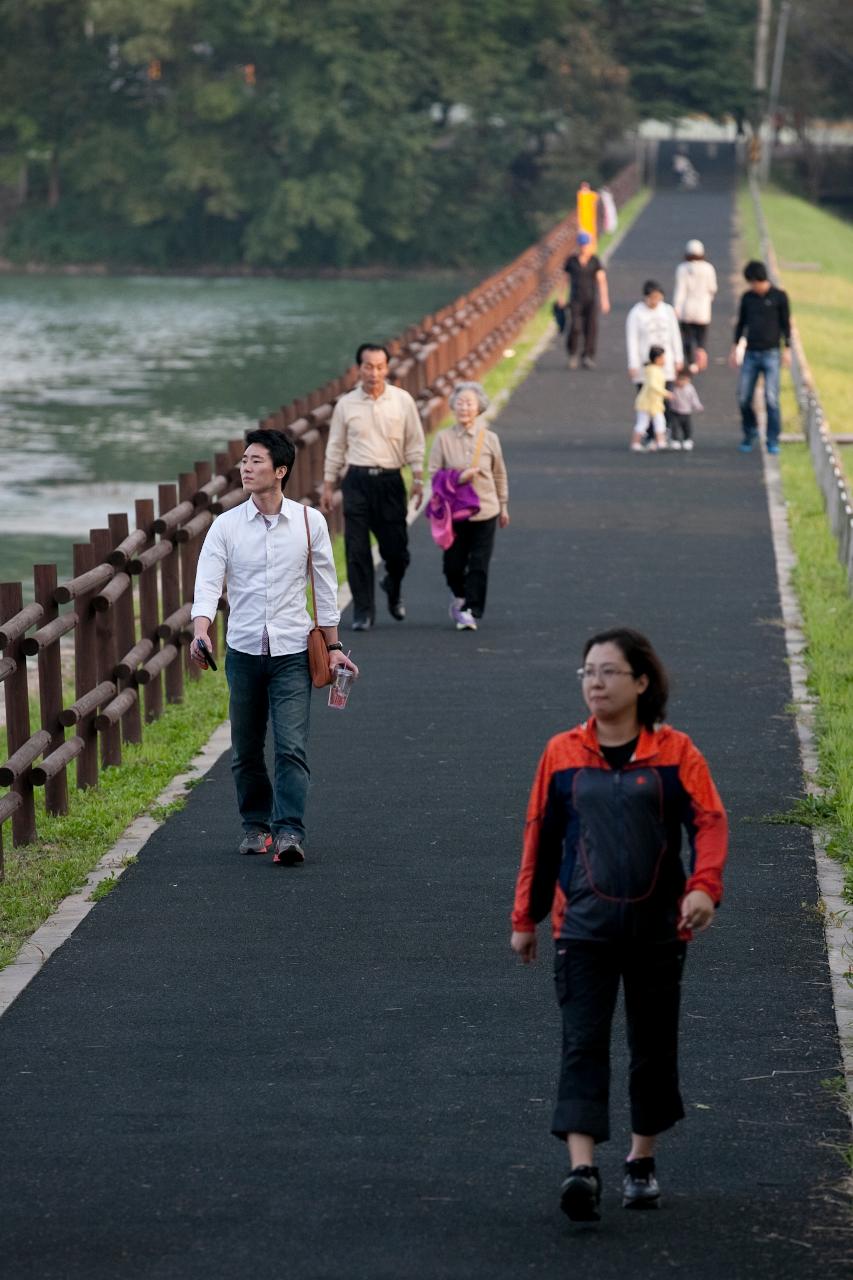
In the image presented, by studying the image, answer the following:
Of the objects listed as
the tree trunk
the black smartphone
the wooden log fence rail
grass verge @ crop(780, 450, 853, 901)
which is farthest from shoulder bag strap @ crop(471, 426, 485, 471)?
the tree trunk

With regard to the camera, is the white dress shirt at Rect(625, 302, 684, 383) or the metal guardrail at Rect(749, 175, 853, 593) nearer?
the metal guardrail at Rect(749, 175, 853, 593)

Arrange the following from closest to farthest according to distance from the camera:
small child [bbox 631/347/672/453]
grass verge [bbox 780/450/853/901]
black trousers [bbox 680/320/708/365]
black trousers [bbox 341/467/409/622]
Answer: grass verge [bbox 780/450/853/901]
black trousers [bbox 341/467/409/622]
small child [bbox 631/347/672/453]
black trousers [bbox 680/320/708/365]

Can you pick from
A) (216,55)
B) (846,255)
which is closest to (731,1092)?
(846,255)

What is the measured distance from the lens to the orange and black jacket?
5586 millimetres

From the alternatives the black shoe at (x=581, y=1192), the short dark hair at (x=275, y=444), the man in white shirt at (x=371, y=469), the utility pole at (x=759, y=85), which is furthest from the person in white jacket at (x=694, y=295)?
the utility pole at (x=759, y=85)

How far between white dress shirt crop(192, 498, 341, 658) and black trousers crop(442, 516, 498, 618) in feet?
16.2

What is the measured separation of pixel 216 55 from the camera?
3435 inches

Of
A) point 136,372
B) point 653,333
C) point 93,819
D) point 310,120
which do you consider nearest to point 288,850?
point 93,819

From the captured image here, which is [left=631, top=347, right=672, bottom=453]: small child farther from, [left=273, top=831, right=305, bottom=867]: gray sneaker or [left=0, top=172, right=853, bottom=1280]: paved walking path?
[left=273, top=831, right=305, bottom=867]: gray sneaker

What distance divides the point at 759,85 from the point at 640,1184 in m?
83.5

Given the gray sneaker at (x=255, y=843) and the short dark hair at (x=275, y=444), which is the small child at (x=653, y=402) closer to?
the gray sneaker at (x=255, y=843)

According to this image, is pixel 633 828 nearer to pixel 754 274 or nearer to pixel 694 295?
pixel 754 274

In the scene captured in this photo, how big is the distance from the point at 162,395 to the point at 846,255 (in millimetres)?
24229

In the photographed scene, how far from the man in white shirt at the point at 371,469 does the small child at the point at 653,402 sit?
27.5ft
